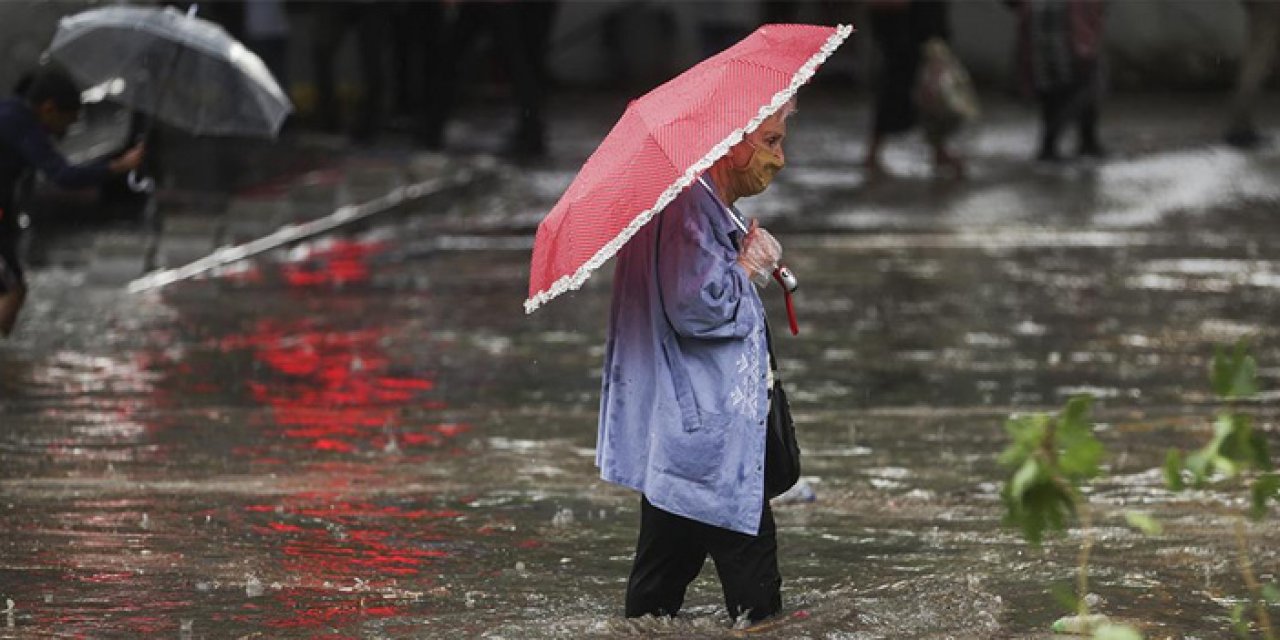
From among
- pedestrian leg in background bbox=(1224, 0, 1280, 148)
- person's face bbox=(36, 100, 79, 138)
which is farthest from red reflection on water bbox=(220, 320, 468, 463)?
pedestrian leg in background bbox=(1224, 0, 1280, 148)

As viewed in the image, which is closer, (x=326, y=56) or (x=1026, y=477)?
(x=1026, y=477)

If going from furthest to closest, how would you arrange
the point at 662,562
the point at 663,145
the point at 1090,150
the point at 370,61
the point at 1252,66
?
the point at 370,61, the point at 1090,150, the point at 1252,66, the point at 662,562, the point at 663,145

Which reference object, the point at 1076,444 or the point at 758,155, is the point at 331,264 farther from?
the point at 1076,444

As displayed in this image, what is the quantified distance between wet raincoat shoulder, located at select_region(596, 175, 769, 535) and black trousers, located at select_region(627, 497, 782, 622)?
165 mm

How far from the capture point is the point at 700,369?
5738 millimetres

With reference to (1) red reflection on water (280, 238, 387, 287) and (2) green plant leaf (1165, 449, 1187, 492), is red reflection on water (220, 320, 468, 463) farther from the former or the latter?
(2) green plant leaf (1165, 449, 1187, 492)

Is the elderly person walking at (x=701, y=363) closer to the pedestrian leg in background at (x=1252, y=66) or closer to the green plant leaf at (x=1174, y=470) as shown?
the green plant leaf at (x=1174, y=470)

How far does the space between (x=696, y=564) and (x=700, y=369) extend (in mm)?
667

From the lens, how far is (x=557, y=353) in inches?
456

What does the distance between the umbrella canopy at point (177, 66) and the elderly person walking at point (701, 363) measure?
586 cm

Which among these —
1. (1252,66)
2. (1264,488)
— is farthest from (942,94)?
(1264,488)

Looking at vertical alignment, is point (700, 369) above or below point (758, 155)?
below

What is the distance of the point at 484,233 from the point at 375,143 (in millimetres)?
3173

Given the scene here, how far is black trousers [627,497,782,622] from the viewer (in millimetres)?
5898
